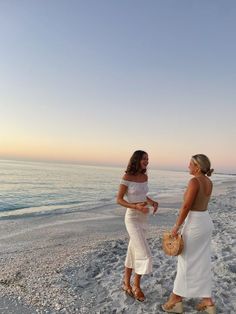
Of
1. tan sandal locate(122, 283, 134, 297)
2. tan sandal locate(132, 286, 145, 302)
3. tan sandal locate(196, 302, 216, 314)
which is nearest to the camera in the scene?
tan sandal locate(196, 302, 216, 314)

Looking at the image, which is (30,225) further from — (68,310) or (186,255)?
(186,255)

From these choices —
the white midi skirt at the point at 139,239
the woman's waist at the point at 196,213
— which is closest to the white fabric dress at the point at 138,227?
the white midi skirt at the point at 139,239

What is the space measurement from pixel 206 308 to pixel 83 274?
2.54 metres

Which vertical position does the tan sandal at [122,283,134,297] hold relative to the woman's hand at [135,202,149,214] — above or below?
below

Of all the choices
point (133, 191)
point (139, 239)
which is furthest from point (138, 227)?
point (133, 191)

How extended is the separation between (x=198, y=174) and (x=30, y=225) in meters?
9.95

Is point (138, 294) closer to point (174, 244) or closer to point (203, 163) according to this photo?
point (174, 244)

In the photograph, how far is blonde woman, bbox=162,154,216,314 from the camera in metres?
4.45

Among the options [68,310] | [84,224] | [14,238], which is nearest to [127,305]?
[68,310]

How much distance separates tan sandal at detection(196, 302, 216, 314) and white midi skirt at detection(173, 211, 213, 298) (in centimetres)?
16

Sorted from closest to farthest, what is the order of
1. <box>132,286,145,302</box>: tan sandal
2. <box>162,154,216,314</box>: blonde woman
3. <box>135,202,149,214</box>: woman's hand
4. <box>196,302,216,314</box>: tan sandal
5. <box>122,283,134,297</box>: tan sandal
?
<box>162,154,216,314</box>: blonde woman
<box>196,302,216,314</box>: tan sandal
<box>135,202,149,214</box>: woman's hand
<box>132,286,145,302</box>: tan sandal
<box>122,283,134,297</box>: tan sandal

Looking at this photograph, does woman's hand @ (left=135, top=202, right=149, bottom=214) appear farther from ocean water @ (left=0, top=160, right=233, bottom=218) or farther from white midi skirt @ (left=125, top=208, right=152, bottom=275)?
ocean water @ (left=0, top=160, right=233, bottom=218)

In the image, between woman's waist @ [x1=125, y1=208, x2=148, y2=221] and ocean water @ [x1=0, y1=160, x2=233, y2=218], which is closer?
woman's waist @ [x1=125, y1=208, x2=148, y2=221]

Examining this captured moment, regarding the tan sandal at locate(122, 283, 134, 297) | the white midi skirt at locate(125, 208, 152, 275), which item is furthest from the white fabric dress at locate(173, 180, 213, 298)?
the tan sandal at locate(122, 283, 134, 297)
